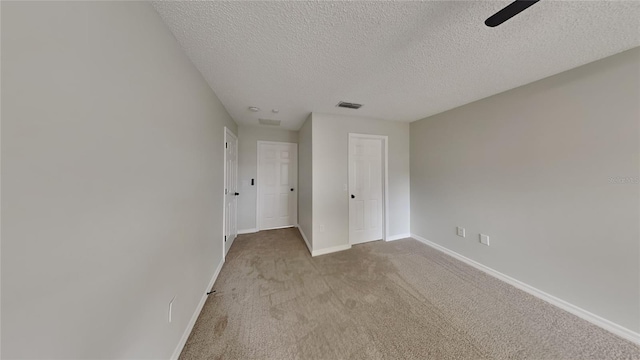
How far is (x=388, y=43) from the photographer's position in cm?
132

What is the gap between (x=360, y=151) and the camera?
3125 millimetres

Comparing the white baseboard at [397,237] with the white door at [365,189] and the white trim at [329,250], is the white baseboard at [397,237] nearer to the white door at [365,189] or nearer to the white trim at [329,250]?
the white door at [365,189]

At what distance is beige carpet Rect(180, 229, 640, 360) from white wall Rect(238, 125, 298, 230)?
1.36 meters

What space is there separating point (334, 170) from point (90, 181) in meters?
2.43

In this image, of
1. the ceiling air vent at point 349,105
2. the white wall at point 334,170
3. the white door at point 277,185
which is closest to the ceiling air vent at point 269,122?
the white door at point 277,185

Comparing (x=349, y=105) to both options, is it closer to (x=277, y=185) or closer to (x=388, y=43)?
(x=388, y=43)

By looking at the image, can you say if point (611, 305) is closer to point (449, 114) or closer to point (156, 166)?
point (449, 114)

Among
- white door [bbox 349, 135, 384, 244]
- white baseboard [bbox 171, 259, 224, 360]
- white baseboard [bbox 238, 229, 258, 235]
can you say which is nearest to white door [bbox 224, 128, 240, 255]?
white baseboard [bbox 238, 229, 258, 235]

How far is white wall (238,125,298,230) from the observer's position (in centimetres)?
359

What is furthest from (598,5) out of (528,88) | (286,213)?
(286,213)

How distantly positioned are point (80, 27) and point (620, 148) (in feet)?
11.1

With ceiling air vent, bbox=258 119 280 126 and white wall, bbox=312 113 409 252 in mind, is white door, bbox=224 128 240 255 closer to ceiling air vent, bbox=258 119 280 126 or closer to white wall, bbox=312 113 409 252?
ceiling air vent, bbox=258 119 280 126

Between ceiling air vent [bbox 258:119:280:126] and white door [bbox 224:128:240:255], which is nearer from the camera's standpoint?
white door [bbox 224:128:240:255]

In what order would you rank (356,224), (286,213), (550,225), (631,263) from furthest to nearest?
(286,213) < (356,224) < (550,225) < (631,263)
